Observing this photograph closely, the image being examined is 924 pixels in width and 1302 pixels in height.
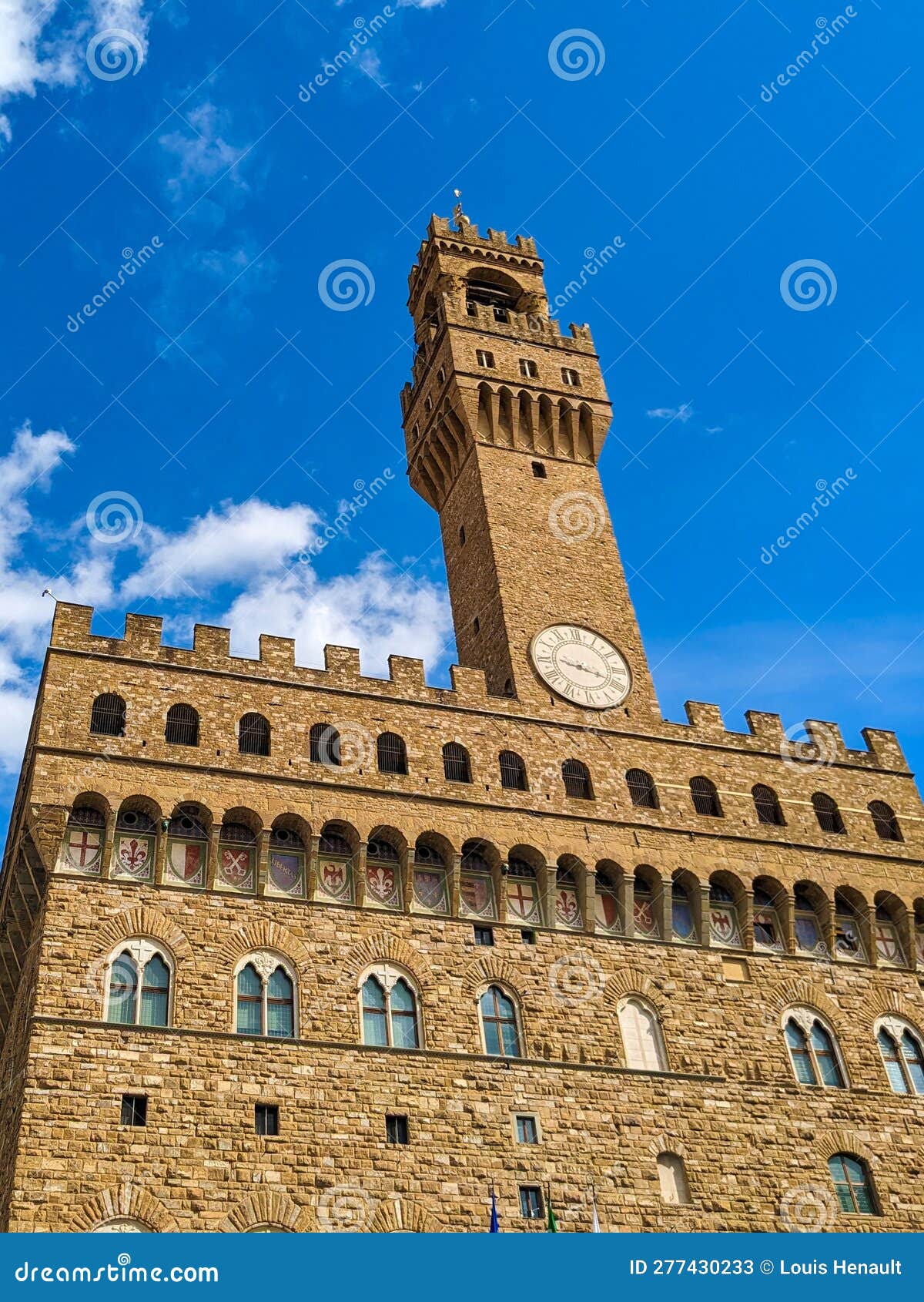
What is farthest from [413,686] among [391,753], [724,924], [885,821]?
[885,821]

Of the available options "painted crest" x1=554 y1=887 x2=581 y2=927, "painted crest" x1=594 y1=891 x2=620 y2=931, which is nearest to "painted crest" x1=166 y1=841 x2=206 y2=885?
"painted crest" x1=554 y1=887 x2=581 y2=927

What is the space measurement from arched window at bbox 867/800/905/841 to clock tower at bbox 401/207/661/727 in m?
6.04

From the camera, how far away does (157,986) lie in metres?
24.1

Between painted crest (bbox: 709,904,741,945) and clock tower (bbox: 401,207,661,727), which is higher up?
clock tower (bbox: 401,207,661,727)

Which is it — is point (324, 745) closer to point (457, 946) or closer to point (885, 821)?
point (457, 946)

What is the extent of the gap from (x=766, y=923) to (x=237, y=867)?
12070mm

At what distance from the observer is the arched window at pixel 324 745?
91.0 ft

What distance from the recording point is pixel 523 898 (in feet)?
91.9

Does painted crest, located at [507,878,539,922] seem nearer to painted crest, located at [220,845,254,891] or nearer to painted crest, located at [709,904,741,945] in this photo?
painted crest, located at [709,904,741,945]

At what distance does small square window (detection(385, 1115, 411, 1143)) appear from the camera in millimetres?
23891

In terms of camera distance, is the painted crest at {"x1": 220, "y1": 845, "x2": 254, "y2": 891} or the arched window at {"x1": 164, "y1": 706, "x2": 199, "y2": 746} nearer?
the painted crest at {"x1": 220, "y1": 845, "x2": 254, "y2": 891}

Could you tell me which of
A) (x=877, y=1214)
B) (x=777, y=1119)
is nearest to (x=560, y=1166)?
(x=777, y=1119)

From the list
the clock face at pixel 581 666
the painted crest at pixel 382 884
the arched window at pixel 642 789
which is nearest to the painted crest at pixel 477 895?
the painted crest at pixel 382 884

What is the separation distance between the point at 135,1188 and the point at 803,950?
611 inches
